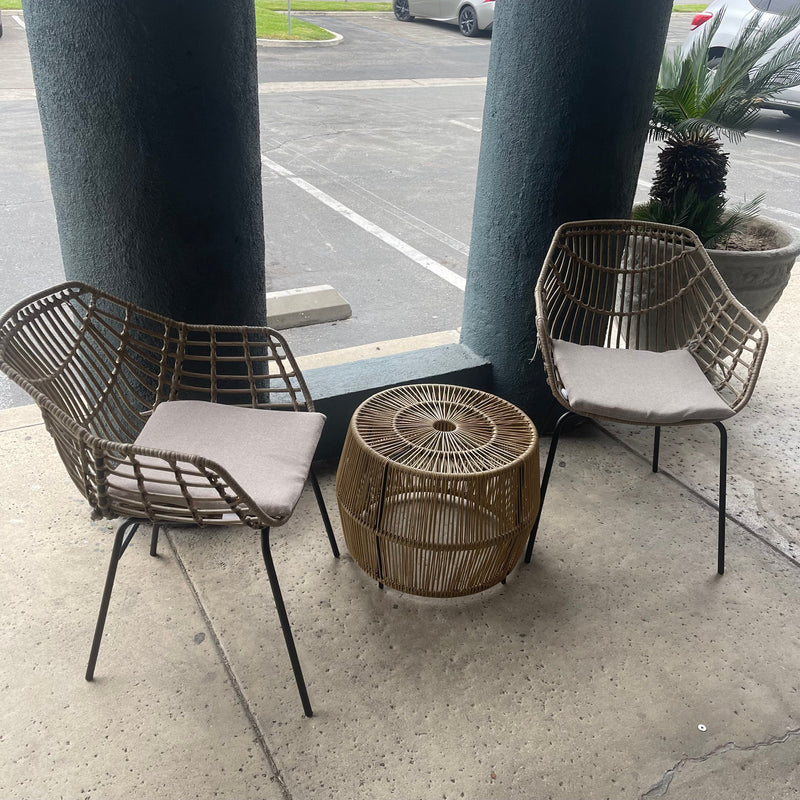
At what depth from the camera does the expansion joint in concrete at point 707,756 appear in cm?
194

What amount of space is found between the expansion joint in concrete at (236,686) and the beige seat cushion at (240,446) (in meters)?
0.54

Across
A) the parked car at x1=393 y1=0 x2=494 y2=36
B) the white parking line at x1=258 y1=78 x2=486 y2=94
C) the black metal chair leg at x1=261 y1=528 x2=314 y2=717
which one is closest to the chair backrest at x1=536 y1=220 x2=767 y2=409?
the black metal chair leg at x1=261 y1=528 x2=314 y2=717

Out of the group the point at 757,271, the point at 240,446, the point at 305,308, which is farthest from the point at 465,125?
the point at 240,446

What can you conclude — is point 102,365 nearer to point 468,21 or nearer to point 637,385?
point 637,385

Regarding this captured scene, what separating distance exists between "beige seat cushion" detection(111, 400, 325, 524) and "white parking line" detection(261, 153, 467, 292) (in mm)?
2755

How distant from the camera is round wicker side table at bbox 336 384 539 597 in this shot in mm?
2246

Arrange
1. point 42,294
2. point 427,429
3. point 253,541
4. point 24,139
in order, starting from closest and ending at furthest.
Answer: point 42,294 < point 427,429 < point 253,541 < point 24,139

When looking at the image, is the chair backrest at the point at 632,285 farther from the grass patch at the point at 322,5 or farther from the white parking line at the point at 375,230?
the grass patch at the point at 322,5

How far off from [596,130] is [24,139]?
257 inches

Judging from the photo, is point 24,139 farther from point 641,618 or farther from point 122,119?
point 641,618

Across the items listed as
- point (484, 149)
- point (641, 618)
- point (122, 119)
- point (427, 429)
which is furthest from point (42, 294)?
point (641, 618)

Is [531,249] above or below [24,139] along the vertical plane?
above

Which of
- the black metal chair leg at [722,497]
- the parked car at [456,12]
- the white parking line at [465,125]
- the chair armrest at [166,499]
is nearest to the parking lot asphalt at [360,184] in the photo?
the white parking line at [465,125]

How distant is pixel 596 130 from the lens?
111 inches
